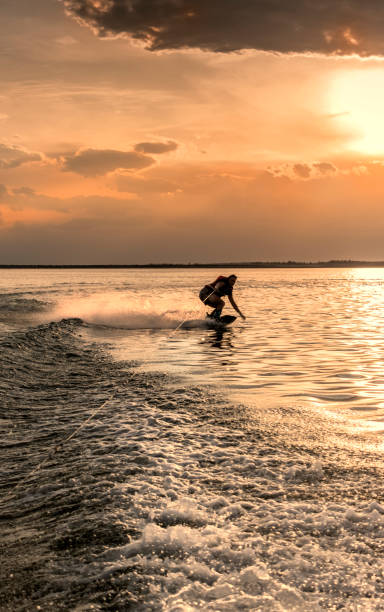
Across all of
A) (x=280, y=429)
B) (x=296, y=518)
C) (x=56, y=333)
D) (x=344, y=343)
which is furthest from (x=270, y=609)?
(x=56, y=333)

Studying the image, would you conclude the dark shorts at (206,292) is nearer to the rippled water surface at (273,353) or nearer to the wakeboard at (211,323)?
the wakeboard at (211,323)

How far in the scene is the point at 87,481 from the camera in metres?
5.20

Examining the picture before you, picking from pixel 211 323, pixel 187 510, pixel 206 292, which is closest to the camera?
pixel 187 510

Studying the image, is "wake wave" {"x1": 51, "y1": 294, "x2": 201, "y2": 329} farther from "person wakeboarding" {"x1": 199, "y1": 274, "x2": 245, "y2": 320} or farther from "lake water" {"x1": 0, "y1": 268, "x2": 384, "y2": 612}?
"lake water" {"x1": 0, "y1": 268, "x2": 384, "y2": 612}

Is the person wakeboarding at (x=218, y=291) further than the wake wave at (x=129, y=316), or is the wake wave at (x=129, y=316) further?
the wake wave at (x=129, y=316)

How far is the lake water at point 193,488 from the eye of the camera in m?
3.36

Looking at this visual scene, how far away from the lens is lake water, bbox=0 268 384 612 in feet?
11.0

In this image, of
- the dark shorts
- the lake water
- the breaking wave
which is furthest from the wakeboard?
the breaking wave

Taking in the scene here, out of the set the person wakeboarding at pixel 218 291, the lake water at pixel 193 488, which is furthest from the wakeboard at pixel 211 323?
the lake water at pixel 193 488

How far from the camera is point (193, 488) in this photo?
5.09m

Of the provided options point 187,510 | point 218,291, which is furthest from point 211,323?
point 187,510

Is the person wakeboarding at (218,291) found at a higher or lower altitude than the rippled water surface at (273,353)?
higher

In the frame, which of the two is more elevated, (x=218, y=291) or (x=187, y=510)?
(x=218, y=291)

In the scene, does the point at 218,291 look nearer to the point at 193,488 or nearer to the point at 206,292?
the point at 206,292
